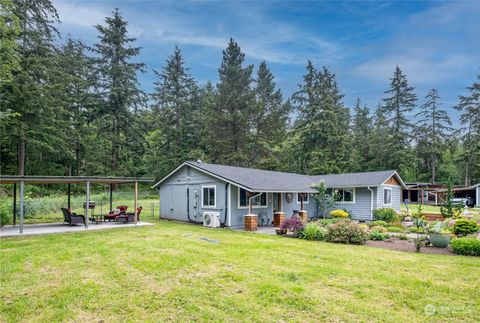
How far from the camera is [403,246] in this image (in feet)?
34.6

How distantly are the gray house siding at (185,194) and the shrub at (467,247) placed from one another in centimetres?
932

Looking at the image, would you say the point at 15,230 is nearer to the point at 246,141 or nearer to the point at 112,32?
the point at 246,141

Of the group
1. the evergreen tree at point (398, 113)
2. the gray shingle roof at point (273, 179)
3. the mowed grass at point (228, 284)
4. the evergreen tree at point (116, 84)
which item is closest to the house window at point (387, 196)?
Answer: the gray shingle roof at point (273, 179)

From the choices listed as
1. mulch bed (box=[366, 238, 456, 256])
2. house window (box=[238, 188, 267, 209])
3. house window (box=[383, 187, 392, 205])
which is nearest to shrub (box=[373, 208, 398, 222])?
house window (box=[383, 187, 392, 205])

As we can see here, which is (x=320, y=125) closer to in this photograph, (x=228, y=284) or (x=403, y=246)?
(x=403, y=246)

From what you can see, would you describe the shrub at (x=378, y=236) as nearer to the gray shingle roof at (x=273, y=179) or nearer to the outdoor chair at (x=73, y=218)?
the gray shingle roof at (x=273, y=179)

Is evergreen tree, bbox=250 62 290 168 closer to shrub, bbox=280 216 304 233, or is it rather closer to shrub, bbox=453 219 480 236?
shrub, bbox=280 216 304 233

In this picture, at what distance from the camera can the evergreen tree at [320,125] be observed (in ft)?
110

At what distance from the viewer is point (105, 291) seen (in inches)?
226

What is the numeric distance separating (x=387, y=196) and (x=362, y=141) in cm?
2142

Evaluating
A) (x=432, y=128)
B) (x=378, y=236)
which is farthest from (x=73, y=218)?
(x=432, y=128)

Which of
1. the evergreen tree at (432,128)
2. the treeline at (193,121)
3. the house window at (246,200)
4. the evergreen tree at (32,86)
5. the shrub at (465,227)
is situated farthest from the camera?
the evergreen tree at (432,128)

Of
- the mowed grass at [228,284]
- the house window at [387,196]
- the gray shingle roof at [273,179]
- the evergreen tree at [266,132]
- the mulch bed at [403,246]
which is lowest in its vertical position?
the mulch bed at [403,246]

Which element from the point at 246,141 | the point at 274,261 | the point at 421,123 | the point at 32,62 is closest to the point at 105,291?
the point at 274,261
